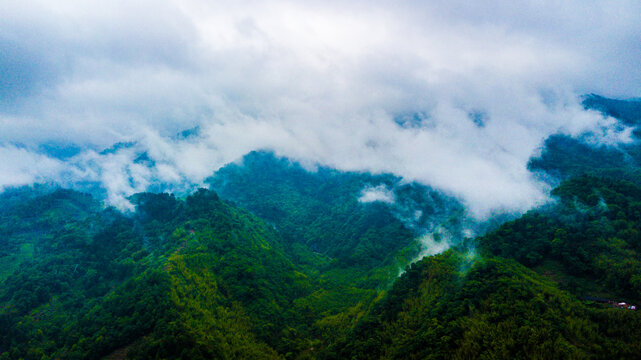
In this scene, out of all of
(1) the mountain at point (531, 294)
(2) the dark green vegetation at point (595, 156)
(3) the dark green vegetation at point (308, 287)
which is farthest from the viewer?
(2) the dark green vegetation at point (595, 156)

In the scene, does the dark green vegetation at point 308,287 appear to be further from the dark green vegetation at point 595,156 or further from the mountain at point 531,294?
the dark green vegetation at point 595,156

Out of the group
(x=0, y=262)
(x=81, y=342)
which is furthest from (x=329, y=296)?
(x=0, y=262)

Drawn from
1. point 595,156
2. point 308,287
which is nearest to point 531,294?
point 308,287

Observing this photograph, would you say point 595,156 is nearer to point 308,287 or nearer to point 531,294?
point 531,294

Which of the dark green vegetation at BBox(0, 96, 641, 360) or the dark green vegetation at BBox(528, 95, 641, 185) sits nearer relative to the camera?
the dark green vegetation at BBox(0, 96, 641, 360)

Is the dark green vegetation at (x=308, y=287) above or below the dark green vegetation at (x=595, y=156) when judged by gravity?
below

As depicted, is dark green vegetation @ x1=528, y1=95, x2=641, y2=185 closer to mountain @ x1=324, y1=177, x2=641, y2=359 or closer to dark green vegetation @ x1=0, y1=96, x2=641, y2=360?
dark green vegetation @ x1=0, y1=96, x2=641, y2=360

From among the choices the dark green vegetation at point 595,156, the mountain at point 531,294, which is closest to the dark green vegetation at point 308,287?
the mountain at point 531,294

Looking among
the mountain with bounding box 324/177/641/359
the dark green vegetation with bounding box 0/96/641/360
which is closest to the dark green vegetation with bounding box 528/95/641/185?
the dark green vegetation with bounding box 0/96/641/360

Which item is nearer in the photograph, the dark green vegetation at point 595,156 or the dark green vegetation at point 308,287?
the dark green vegetation at point 308,287
